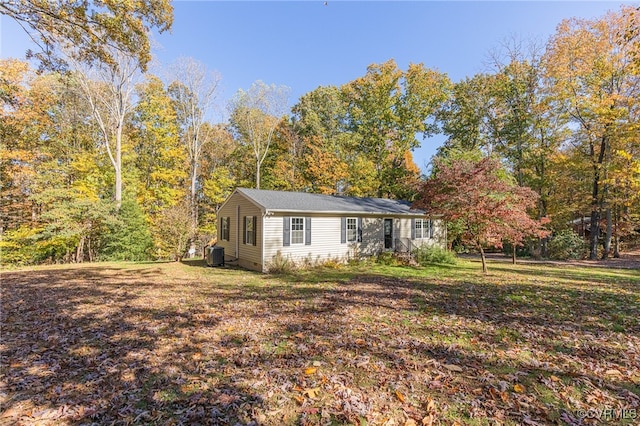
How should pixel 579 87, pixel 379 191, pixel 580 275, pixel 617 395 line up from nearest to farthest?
pixel 617 395 < pixel 580 275 < pixel 579 87 < pixel 379 191

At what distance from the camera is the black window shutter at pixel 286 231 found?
12641 millimetres

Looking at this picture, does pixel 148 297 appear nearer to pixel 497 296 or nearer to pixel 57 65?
pixel 57 65

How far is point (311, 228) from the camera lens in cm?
1341

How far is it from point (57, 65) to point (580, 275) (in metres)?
18.8

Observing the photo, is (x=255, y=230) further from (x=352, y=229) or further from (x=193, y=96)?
(x=193, y=96)

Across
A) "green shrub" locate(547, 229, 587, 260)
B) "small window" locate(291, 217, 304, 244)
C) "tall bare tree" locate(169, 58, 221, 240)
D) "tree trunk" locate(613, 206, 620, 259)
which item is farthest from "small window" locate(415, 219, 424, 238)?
"tree trunk" locate(613, 206, 620, 259)

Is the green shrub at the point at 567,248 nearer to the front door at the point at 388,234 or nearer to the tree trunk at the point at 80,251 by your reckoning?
the front door at the point at 388,234

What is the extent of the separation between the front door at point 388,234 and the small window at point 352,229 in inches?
81.2

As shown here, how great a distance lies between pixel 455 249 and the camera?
2044 cm

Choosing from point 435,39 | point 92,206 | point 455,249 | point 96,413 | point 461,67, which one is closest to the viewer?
point 96,413

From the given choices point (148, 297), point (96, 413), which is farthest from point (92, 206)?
point (96, 413)

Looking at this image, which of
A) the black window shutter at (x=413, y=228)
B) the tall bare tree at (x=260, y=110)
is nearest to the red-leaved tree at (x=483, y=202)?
the black window shutter at (x=413, y=228)

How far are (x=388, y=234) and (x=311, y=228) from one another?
16.3 ft

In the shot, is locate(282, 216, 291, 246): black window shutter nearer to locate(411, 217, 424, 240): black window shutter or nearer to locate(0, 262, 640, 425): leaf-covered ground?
locate(0, 262, 640, 425): leaf-covered ground
